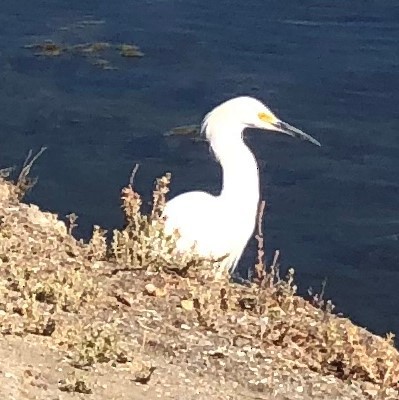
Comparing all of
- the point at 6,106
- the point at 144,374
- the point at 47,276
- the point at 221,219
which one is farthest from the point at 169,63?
the point at 144,374

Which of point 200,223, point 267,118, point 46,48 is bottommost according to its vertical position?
point 200,223

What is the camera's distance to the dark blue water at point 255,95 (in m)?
9.77

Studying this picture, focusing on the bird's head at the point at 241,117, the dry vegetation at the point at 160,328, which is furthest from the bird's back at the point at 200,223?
the dry vegetation at the point at 160,328

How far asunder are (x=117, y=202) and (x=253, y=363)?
5450 millimetres

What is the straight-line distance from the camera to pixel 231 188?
795 centimetres

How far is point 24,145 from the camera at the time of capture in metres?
11.1

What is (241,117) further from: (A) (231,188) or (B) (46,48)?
(B) (46,48)

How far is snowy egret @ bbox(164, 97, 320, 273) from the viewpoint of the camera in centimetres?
760

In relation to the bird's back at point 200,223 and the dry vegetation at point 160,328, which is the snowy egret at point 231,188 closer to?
the bird's back at point 200,223

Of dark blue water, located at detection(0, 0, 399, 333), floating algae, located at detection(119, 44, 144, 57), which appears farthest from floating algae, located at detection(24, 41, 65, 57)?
floating algae, located at detection(119, 44, 144, 57)

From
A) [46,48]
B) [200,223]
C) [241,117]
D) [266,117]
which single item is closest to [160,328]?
[200,223]

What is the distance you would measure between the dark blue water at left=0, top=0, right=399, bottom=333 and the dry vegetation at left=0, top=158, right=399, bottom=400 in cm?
319

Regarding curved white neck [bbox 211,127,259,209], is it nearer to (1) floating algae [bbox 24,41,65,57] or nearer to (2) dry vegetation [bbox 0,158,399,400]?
(2) dry vegetation [bbox 0,158,399,400]

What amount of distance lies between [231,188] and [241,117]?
0.43m
